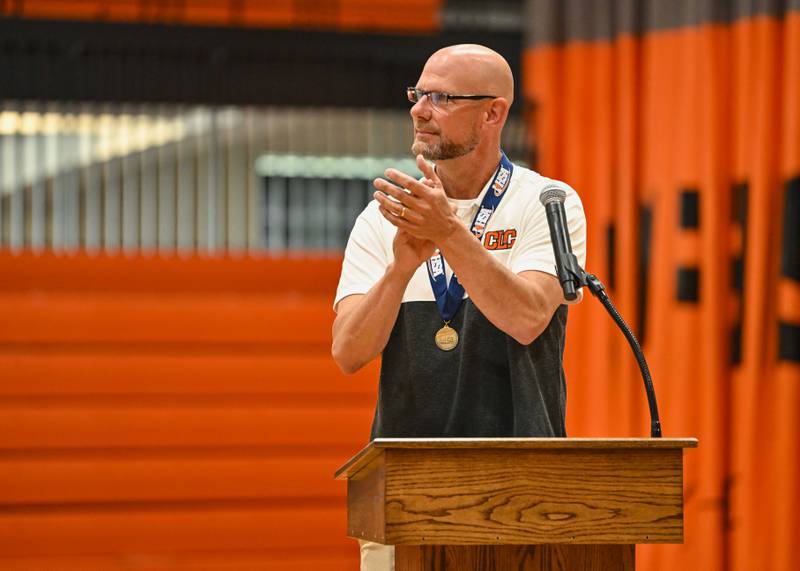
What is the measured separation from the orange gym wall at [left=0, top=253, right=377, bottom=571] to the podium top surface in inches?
134

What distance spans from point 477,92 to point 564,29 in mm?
3111

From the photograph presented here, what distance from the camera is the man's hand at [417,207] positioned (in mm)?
2033

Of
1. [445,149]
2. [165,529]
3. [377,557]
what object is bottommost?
[165,529]

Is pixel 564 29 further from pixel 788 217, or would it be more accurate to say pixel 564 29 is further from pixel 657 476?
pixel 657 476

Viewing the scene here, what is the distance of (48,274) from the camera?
5168mm

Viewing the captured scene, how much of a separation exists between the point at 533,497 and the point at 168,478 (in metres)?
3.57

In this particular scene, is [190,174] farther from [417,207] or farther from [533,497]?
[533,497]

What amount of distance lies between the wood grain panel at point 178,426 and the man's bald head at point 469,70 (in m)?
3.02

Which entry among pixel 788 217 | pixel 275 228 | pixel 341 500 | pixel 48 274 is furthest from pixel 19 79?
pixel 788 217

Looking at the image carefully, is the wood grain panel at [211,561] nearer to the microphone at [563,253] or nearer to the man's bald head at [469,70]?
the man's bald head at [469,70]

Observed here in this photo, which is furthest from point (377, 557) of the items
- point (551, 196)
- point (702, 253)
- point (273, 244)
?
point (273, 244)

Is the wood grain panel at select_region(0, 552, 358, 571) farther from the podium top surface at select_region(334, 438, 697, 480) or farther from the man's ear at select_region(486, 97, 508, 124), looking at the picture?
the podium top surface at select_region(334, 438, 697, 480)

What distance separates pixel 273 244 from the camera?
18.0 ft

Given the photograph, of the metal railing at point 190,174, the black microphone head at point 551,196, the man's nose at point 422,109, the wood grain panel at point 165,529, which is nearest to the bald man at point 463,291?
the man's nose at point 422,109
